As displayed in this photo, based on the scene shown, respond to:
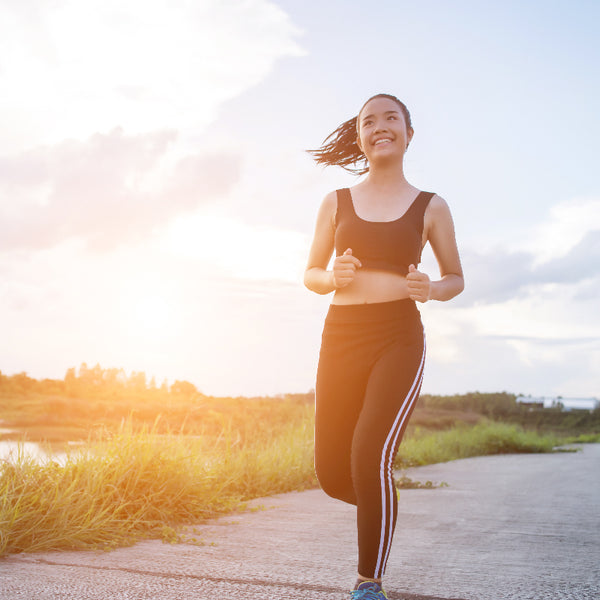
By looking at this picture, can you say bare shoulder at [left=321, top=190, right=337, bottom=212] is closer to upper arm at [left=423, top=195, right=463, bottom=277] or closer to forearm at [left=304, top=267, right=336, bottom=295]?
forearm at [left=304, top=267, right=336, bottom=295]

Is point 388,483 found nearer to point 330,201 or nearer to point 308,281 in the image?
point 308,281

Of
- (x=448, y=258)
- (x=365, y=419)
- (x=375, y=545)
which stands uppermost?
(x=448, y=258)

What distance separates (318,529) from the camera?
549 cm

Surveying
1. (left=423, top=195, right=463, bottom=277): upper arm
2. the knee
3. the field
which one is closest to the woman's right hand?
(left=423, top=195, right=463, bottom=277): upper arm

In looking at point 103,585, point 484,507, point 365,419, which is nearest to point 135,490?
point 103,585

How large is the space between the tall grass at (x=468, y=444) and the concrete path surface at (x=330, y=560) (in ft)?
21.7

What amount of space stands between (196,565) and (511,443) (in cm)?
1609

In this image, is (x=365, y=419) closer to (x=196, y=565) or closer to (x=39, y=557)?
(x=196, y=565)

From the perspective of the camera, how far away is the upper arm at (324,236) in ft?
11.7

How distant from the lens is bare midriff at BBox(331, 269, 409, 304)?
124 inches

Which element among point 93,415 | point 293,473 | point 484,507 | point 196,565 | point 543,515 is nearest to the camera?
point 196,565

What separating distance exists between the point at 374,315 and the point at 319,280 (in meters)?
0.37

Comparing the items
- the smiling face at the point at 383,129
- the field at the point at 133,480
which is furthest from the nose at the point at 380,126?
the field at the point at 133,480

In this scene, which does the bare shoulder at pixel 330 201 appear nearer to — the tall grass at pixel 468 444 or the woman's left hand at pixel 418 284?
the woman's left hand at pixel 418 284
